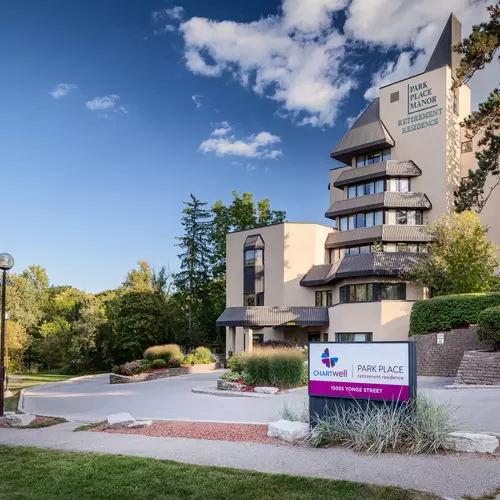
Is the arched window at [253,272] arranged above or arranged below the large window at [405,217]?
below

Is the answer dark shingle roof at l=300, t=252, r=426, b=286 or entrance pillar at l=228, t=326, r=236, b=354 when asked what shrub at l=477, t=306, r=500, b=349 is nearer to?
dark shingle roof at l=300, t=252, r=426, b=286

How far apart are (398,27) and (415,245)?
14117 mm

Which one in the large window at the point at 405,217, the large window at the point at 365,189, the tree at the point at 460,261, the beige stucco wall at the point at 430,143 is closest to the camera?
the tree at the point at 460,261

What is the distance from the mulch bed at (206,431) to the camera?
945 centimetres

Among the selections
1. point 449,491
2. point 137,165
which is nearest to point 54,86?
point 137,165

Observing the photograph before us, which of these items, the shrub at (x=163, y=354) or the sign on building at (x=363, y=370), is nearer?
the sign on building at (x=363, y=370)

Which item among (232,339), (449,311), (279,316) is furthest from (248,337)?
(449,311)

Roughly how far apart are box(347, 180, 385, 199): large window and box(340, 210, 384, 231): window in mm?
1613

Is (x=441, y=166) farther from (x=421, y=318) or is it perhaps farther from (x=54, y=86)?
(x=54, y=86)

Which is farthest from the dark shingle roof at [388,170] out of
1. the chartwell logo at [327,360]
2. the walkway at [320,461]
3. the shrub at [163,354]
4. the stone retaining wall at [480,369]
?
the walkway at [320,461]

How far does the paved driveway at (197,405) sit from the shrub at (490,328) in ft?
7.88

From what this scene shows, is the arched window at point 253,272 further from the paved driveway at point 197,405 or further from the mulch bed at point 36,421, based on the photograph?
the mulch bed at point 36,421

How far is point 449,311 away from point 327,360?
1801 centimetres

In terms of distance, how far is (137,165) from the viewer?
1072 inches
